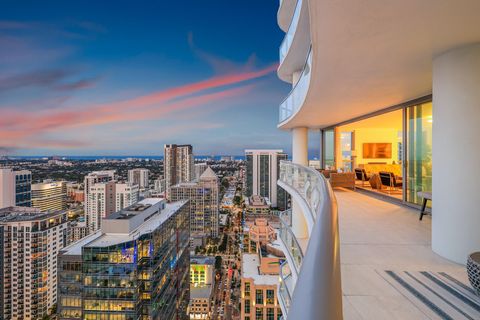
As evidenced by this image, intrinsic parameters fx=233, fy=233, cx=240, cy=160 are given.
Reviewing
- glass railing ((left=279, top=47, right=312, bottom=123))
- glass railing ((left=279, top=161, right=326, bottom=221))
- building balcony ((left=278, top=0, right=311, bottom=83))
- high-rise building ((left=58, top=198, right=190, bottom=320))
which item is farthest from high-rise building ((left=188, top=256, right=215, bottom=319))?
building balcony ((left=278, top=0, right=311, bottom=83))

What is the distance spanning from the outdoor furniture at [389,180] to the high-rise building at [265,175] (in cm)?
4216

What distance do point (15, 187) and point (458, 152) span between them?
4575 cm

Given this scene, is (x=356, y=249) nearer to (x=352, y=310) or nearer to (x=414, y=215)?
(x=352, y=310)

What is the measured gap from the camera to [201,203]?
45.3 m

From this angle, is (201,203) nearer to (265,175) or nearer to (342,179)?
(265,175)

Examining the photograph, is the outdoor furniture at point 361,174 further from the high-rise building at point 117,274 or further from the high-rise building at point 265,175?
the high-rise building at point 265,175

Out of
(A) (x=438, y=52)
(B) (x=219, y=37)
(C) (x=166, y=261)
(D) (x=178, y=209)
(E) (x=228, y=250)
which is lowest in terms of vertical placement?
(E) (x=228, y=250)

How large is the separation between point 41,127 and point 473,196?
5456 cm

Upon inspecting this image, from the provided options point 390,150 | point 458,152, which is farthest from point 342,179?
point 458,152

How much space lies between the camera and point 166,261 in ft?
49.8

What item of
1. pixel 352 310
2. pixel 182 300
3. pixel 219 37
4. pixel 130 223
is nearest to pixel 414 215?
pixel 352 310

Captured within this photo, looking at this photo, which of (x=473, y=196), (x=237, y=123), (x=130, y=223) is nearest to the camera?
(x=473, y=196)

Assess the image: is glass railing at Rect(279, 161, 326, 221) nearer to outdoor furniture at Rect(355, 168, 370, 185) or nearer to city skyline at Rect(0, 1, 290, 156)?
outdoor furniture at Rect(355, 168, 370, 185)

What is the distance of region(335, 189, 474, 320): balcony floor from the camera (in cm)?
234
